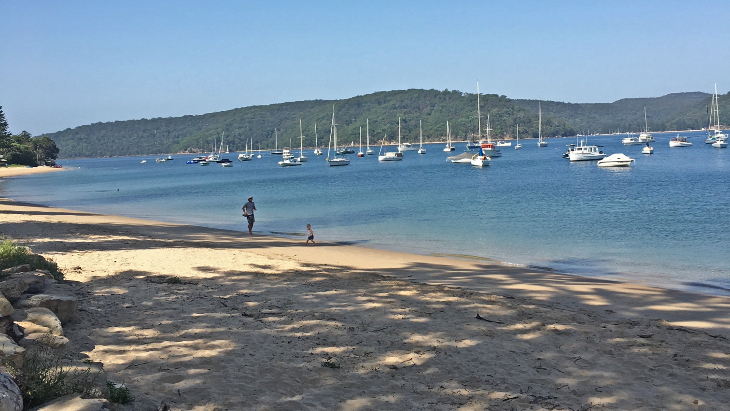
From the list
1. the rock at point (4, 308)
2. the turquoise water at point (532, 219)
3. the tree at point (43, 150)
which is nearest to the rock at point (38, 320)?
the rock at point (4, 308)

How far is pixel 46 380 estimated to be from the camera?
5.49m

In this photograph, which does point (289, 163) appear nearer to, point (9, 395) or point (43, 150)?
point (43, 150)

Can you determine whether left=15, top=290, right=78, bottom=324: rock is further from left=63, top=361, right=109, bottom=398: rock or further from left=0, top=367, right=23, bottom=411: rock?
left=0, top=367, right=23, bottom=411: rock

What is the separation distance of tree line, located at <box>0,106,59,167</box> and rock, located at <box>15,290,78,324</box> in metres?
111

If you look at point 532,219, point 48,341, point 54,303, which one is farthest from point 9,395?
point 532,219

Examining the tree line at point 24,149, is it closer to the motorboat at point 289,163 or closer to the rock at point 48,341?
the motorboat at point 289,163

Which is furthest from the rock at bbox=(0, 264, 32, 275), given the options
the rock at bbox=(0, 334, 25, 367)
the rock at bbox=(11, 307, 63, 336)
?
the rock at bbox=(0, 334, 25, 367)

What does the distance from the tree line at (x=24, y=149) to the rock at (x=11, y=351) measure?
113821mm

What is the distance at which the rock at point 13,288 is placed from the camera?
8.28 metres

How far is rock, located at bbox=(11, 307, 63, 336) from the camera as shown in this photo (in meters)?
7.47

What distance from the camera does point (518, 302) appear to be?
12.3 meters

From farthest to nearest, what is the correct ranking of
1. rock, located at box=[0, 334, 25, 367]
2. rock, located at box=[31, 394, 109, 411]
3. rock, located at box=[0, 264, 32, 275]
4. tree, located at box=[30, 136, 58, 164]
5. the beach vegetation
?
tree, located at box=[30, 136, 58, 164]
rock, located at box=[0, 264, 32, 275]
rock, located at box=[0, 334, 25, 367]
the beach vegetation
rock, located at box=[31, 394, 109, 411]

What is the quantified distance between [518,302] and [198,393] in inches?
292

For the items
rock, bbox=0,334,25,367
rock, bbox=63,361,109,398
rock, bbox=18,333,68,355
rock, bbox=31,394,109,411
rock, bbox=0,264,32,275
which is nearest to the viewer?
rock, bbox=31,394,109,411
